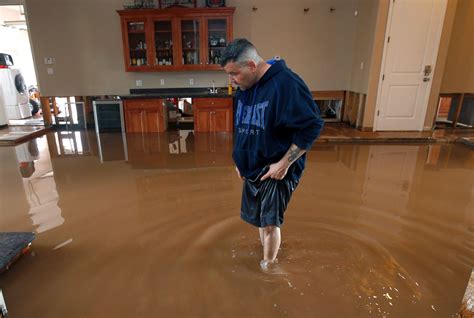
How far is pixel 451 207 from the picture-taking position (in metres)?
2.81

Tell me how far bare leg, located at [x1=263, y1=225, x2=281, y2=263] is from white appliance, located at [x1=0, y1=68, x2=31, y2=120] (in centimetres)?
805

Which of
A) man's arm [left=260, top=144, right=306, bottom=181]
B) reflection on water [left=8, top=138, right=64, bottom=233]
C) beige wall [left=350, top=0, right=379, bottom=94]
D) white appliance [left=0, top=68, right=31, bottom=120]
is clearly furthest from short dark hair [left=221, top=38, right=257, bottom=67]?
white appliance [left=0, top=68, right=31, bottom=120]

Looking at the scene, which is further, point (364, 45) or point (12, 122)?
point (12, 122)

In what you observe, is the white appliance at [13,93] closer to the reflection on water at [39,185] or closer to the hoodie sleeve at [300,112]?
the reflection on water at [39,185]

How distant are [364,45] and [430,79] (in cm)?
132

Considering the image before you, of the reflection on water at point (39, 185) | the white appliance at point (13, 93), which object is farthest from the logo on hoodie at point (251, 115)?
the white appliance at point (13, 93)

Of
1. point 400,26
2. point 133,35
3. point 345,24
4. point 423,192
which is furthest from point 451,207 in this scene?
point 133,35

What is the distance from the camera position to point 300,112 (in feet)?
4.63

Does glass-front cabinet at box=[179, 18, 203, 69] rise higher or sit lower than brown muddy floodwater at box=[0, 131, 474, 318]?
higher

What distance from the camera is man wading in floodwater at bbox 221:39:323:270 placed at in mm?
1435

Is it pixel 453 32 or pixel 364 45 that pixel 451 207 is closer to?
pixel 364 45

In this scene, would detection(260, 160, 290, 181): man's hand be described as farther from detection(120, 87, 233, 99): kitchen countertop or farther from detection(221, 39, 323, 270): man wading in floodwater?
detection(120, 87, 233, 99): kitchen countertop

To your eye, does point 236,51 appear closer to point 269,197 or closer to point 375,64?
point 269,197

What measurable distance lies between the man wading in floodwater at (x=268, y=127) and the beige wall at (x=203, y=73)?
4869 millimetres
